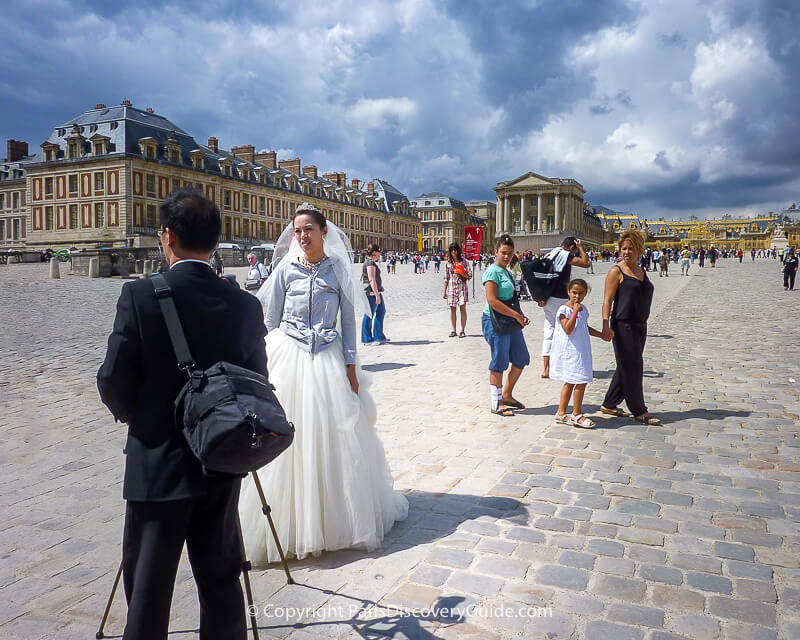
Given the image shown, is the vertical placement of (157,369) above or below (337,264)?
below

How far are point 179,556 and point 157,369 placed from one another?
614 millimetres

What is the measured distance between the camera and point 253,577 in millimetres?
3326

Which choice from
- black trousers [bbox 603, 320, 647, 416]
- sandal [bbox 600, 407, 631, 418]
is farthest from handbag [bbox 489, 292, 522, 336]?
sandal [bbox 600, 407, 631, 418]

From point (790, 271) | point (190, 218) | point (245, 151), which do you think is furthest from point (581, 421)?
point (245, 151)

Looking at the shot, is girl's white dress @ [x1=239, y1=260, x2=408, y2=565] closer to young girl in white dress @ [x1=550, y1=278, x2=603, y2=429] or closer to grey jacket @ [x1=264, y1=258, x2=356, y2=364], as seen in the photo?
grey jacket @ [x1=264, y1=258, x2=356, y2=364]

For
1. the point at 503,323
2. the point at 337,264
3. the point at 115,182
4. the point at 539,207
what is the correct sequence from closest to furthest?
the point at 337,264, the point at 503,323, the point at 115,182, the point at 539,207

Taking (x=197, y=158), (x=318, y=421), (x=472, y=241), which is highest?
(x=197, y=158)

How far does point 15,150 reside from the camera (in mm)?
70938

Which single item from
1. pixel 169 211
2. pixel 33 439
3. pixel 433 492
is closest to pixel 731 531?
pixel 433 492

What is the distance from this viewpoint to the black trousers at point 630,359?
20.4 ft

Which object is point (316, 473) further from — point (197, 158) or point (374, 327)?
point (197, 158)

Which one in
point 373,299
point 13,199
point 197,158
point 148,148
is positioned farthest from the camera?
point 13,199

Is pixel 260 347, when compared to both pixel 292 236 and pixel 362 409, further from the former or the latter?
pixel 292 236

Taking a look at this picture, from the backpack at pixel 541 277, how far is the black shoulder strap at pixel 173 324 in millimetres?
6349
